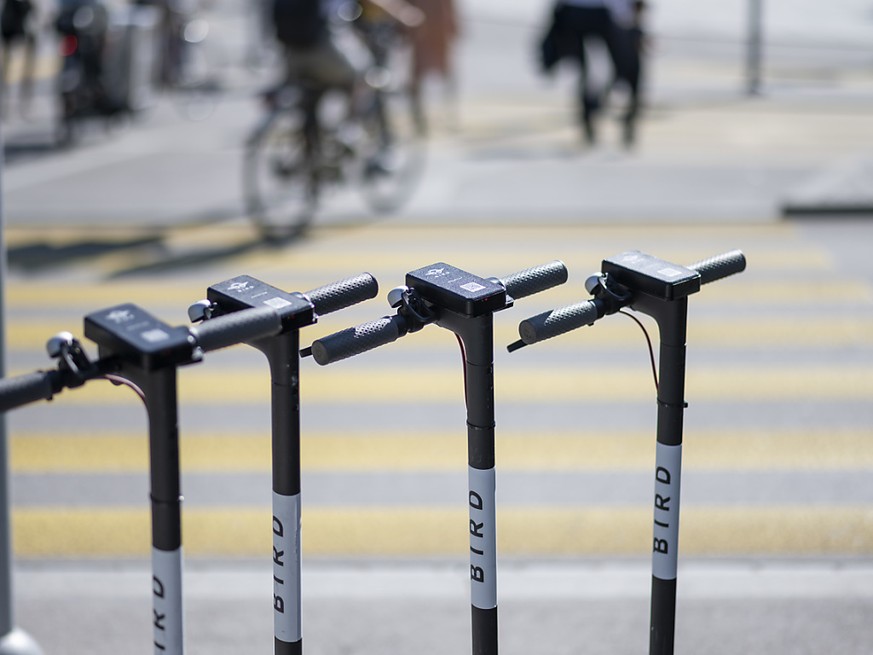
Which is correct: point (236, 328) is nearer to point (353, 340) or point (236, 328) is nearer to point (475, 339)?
point (353, 340)

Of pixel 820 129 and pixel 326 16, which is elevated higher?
pixel 326 16

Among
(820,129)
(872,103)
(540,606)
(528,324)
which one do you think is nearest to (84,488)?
(540,606)

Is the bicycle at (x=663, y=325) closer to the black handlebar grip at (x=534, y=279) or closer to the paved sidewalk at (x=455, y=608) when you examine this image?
the black handlebar grip at (x=534, y=279)

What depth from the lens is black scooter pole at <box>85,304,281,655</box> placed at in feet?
8.91

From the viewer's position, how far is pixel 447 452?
6824mm

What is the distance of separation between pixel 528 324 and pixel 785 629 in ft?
7.32

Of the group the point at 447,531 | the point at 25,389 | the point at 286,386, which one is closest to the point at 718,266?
the point at 286,386

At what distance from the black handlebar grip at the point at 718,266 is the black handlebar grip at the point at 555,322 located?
317 mm

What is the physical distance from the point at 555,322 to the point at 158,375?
88 centimetres

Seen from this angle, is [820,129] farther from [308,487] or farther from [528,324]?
[528,324]

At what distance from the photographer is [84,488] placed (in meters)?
6.45

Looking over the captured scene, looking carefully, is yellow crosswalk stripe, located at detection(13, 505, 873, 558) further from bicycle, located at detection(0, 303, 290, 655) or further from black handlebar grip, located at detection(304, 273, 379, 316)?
→ bicycle, located at detection(0, 303, 290, 655)

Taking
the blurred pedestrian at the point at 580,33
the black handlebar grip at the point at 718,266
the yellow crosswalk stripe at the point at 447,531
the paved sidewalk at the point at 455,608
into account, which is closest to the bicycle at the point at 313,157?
the blurred pedestrian at the point at 580,33

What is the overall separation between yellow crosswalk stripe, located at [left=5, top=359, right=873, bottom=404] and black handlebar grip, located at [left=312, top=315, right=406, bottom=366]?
172 inches
